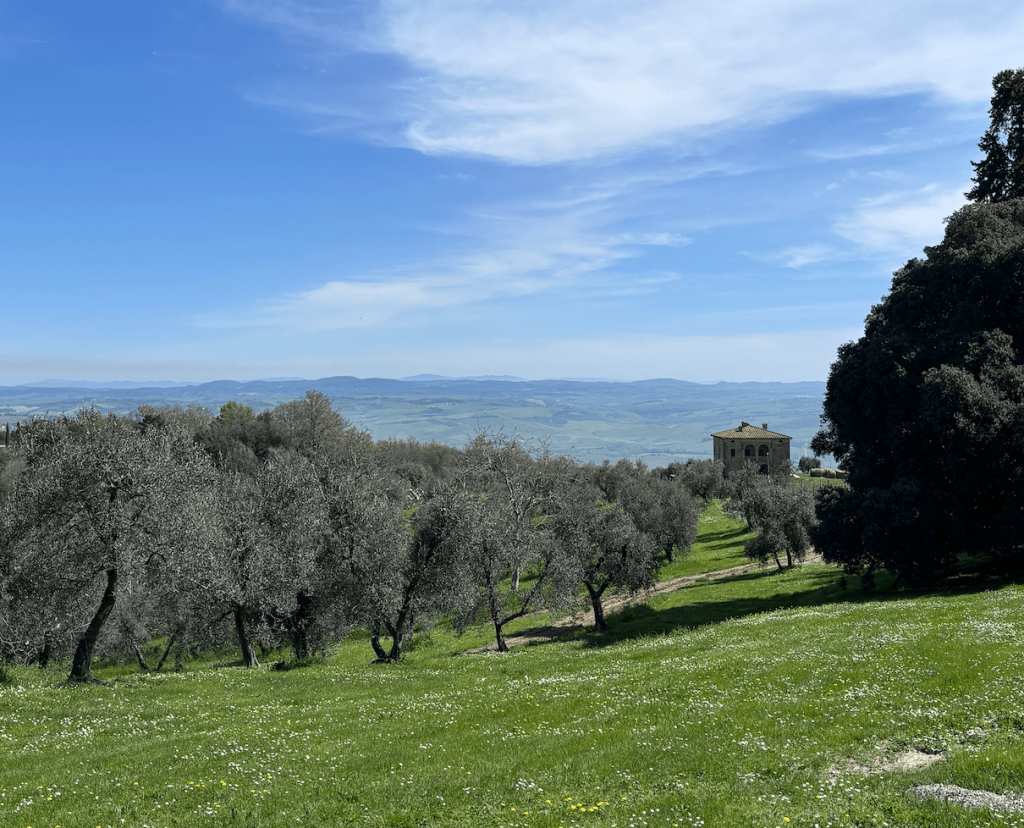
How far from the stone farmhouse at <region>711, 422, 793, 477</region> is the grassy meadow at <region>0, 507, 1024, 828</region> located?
480 feet

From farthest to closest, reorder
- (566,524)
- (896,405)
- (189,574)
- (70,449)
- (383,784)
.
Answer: (566,524) → (896,405) → (189,574) → (70,449) → (383,784)

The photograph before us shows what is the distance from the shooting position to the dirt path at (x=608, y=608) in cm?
5553

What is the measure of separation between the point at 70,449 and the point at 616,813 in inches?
1257

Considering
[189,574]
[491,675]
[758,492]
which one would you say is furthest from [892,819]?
[758,492]

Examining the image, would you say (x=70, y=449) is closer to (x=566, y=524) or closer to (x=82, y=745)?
(x=82, y=745)

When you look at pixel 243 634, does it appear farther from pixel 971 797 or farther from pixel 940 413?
pixel 940 413

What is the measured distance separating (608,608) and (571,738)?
49.7 m

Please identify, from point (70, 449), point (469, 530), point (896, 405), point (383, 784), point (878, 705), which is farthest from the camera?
point (896, 405)

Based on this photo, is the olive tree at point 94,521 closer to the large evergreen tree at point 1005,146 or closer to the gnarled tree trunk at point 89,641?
the gnarled tree trunk at point 89,641

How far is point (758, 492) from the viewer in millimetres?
76562

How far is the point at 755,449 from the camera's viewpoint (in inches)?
6826

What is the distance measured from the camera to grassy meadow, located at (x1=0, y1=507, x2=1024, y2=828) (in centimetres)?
1336

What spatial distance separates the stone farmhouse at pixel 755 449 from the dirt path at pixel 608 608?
93.8 metres

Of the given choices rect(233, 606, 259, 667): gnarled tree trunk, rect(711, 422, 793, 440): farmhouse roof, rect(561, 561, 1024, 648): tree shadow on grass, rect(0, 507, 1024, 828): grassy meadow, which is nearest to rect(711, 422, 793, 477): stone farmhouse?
rect(711, 422, 793, 440): farmhouse roof
